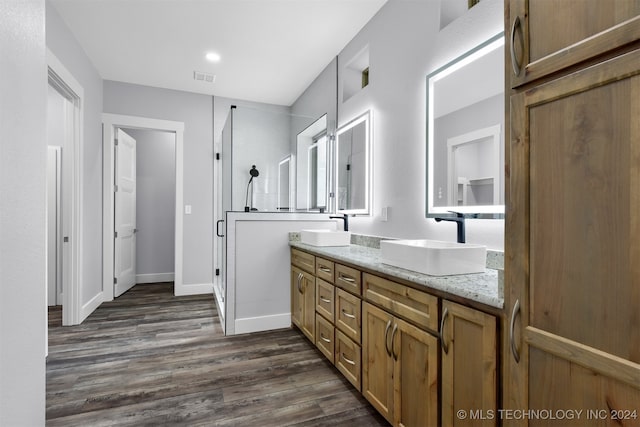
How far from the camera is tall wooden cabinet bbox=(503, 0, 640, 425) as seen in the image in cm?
70

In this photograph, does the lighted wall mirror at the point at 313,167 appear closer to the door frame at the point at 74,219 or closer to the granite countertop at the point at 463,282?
the granite countertop at the point at 463,282

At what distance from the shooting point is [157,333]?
2.96 m

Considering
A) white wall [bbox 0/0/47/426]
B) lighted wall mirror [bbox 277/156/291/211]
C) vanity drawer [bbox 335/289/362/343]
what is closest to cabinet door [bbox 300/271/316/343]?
vanity drawer [bbox 335/289/362/343]

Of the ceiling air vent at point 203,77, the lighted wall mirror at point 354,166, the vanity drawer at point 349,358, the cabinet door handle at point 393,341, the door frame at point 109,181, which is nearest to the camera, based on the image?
the cabinet door handle at point 393,341

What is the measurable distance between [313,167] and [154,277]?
3387 millimetres

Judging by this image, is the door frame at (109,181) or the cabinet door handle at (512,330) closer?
the cabinet door handle at (512,330)

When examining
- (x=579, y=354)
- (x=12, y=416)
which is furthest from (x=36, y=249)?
(x=579, y=354)

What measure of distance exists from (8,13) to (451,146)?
2030mm

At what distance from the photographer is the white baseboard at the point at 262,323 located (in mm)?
2984

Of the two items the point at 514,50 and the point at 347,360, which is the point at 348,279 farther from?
the point at 514,50

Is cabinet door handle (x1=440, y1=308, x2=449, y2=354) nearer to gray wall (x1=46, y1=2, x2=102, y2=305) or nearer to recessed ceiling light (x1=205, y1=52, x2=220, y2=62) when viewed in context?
recessed ceiling light (x1=205, y1=52, x2=220, y2=62)

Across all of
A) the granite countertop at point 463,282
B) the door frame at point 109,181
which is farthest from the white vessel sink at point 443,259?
the door frame at point 109,181

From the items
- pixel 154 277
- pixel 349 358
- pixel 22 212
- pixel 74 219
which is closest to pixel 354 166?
pixel 349 358

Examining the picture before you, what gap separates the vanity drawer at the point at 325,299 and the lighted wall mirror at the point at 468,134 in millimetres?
859
